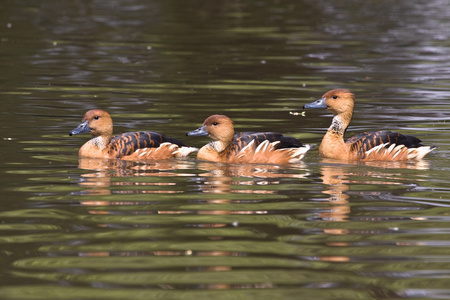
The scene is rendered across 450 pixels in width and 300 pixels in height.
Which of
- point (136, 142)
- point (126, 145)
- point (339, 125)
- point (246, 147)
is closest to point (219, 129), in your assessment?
point (246, 147)

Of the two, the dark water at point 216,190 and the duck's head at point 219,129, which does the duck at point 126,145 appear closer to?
the dark water at point 216,190

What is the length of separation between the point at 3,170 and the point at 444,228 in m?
5.76

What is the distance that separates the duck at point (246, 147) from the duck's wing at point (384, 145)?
2.48 ft

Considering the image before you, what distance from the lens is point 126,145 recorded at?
13.1 meters

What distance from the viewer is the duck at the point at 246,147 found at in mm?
12883

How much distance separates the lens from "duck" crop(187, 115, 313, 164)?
42.3ft

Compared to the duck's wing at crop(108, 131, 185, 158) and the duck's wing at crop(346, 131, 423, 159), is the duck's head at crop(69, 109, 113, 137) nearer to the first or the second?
the duck's wing at crop(108, 131, 185, 158)

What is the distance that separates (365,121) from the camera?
16.5 meters

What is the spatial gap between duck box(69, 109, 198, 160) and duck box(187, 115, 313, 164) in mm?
350

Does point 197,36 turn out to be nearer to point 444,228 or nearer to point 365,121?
point 365,121

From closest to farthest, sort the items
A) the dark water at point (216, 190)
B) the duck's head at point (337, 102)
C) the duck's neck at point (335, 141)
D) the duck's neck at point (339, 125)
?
the dark water at point (216, 190) < the duck's neck at point (335, 141) < the duck's neck at point (339, 125) < the duck's head at point (337, 102)

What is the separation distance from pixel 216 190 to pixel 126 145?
2.51 metres

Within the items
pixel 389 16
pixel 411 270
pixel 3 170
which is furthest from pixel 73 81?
pixel 389 16

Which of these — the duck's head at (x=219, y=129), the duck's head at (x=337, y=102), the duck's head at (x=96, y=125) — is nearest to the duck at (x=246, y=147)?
the duck's head at (x=219, y=129)
